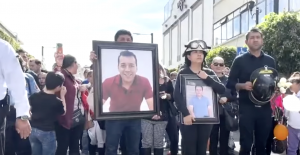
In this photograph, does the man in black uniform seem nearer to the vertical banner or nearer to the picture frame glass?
the picture frame glass

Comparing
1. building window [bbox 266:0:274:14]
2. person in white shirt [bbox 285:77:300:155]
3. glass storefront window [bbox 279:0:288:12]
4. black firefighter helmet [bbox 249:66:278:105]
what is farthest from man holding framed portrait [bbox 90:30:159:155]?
building window [bbox 266:0:274:14]

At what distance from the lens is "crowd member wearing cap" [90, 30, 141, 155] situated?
4.89 meters

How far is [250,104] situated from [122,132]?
178 centimetres

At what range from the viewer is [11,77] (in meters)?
3.57

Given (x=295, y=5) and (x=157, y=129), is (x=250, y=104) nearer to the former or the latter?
(x=157, y=129)

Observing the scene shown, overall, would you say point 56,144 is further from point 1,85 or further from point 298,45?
point 298,45

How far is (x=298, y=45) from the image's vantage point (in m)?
13.1

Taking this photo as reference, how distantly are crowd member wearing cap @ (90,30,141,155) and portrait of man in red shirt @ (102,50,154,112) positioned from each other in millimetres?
233

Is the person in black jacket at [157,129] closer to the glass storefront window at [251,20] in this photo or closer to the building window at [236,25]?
the glass storefront window at [251,20]

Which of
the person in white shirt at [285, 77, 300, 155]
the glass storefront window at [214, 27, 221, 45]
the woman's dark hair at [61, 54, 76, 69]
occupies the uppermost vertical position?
the glass storefront window at [214, 27, 221, 45]

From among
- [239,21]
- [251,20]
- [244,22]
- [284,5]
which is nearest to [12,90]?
[284,5]

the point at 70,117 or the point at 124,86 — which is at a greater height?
A: the point at 124,86

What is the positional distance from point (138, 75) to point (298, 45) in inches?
382

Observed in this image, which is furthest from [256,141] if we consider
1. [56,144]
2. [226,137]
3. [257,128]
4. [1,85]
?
[1,85]
